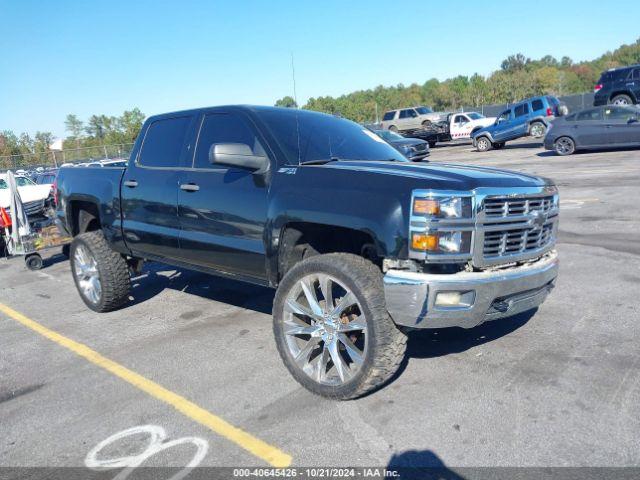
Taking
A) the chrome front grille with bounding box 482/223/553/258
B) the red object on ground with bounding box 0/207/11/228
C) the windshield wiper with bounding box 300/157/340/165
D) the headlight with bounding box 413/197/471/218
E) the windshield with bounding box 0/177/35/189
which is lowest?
the windshield with bounding box 0/177/35/189

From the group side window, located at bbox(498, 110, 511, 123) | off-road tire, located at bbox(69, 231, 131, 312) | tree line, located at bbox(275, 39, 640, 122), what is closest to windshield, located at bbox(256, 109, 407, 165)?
off-road tire, located at bbox(69, 231, 131, 312)

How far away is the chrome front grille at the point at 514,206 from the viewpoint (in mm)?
3227

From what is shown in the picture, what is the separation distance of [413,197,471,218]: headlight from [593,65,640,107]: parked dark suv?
2321cm

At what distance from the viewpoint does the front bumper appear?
3.05m

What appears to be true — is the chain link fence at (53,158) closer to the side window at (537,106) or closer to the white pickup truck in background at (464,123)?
the white pickup truck in background at (464,123)

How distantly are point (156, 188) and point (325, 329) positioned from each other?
232 centimetres

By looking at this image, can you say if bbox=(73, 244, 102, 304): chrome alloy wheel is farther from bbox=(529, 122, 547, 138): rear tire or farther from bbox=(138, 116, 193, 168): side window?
bbox=(529, 122, 547, 138): rear tire

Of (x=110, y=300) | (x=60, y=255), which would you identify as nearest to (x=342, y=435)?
(x=110, y=300)

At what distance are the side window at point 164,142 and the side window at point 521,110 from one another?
2122 centimetres

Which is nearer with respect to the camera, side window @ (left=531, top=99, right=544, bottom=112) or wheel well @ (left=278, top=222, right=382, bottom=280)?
wheel well @ (left=278, top=222, right=382, bottom=280)

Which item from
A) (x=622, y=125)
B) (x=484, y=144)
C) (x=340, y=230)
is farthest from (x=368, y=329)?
(x=484, y=144)

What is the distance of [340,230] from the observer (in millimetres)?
3693

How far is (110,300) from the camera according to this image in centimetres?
565

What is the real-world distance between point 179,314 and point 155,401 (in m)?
1.98
